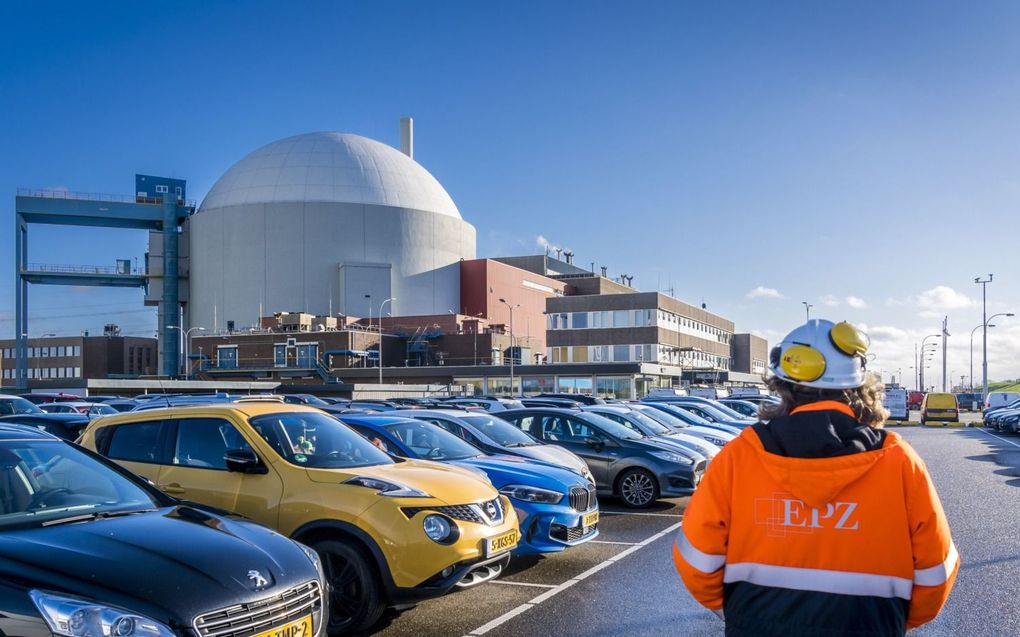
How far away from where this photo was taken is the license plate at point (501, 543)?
22.1ft

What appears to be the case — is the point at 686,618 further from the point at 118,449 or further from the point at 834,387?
the point at 118,449

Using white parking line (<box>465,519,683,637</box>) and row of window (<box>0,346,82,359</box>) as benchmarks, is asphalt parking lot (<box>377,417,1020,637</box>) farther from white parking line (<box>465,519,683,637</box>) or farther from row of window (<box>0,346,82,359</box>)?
row of window (<box>0,346,82,359</box>)

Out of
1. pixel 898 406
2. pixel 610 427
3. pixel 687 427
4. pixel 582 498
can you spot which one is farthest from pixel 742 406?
pixel 582 498

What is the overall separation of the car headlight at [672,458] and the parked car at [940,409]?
116 feet

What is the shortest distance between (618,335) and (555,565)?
2420 inches

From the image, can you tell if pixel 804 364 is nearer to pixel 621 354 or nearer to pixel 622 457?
pixel 622 457

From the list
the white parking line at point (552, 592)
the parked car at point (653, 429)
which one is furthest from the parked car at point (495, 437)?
the parked car at point (653, 429)

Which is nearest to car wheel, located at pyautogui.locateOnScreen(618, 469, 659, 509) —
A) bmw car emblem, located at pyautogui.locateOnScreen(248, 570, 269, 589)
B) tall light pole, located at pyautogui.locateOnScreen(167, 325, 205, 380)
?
bmw car emblem, located at pyautogui.locateOnScreen(248, 570, 269, 589)

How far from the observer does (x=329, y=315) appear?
8125 cm

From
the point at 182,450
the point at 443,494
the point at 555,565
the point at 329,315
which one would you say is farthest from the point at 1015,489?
the point at 329,315

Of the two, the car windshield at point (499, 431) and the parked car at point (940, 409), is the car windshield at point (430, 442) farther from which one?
the parked car at point (940, 409)

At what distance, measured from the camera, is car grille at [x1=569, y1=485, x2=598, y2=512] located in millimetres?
8844

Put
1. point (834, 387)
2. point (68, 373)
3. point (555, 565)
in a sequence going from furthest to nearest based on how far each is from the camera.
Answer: point (68, 373)
point (555, 565)
point (834, 387)

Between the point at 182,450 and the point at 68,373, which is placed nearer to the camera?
the point at 182,450
